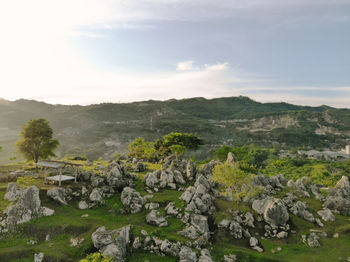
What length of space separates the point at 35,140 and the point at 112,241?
33343 millimetres

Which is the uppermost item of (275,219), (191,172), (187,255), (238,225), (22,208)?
(191,172)

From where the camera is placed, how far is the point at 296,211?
35031mm

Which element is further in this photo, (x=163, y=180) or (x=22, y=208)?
(x=163, y=180)

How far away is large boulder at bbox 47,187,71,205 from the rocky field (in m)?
0.13

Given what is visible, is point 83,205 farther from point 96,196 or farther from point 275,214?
point 275,214

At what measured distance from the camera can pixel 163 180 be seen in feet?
135

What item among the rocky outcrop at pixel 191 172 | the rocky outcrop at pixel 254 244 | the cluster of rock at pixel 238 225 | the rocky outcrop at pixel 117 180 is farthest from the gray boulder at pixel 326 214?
the rocky outcrop at pixel 117 180

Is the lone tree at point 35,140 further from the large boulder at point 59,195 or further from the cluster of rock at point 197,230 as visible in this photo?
the cluster of rock at point 197,230

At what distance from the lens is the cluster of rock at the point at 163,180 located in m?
39.8

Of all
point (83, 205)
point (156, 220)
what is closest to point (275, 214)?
point (156, 220)

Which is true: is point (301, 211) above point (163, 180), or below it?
below

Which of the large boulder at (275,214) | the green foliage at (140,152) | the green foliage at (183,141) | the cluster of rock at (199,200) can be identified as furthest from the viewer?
the green foliage at (140,152)

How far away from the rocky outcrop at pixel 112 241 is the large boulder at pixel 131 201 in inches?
266

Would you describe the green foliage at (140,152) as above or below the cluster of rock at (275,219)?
above
